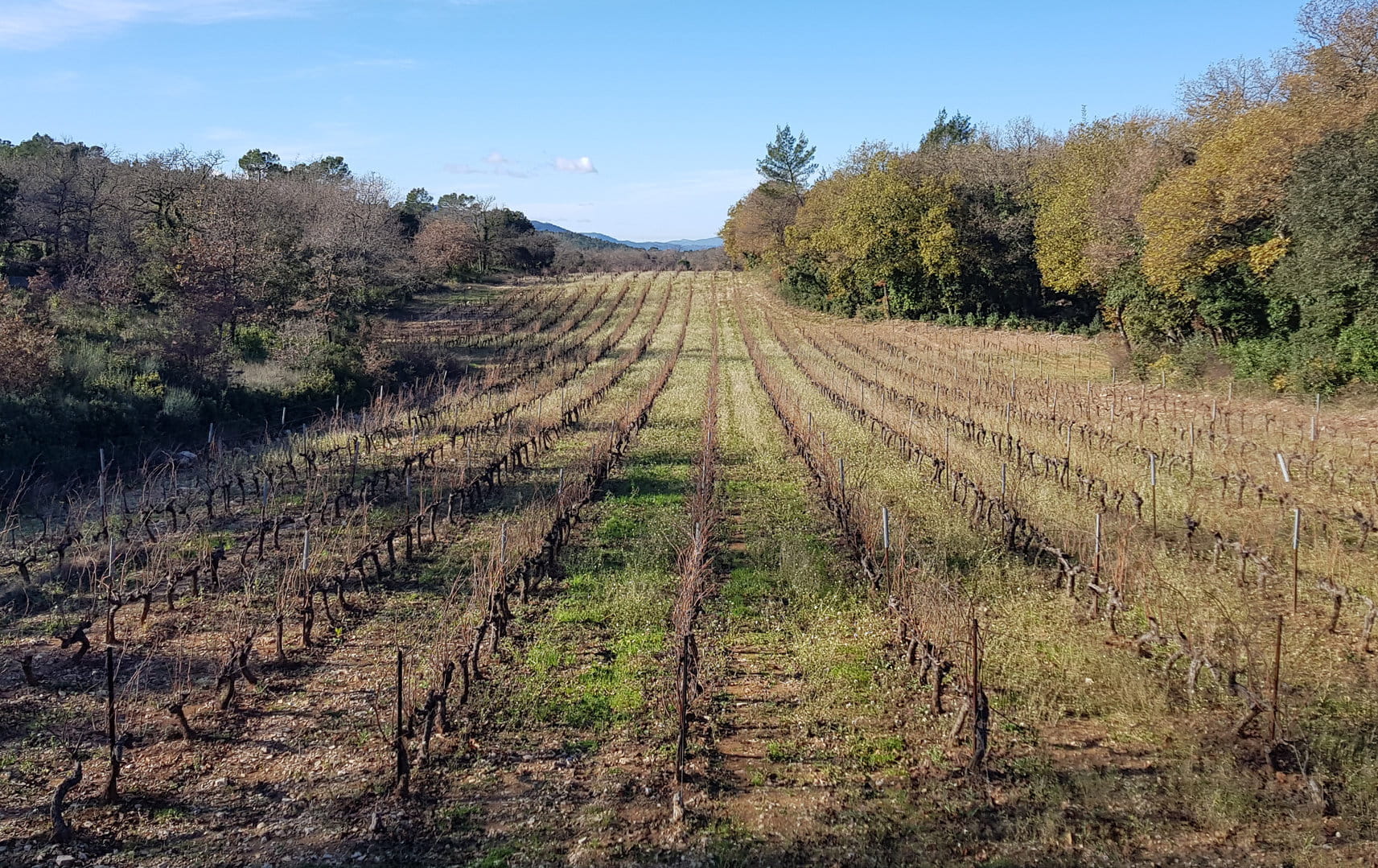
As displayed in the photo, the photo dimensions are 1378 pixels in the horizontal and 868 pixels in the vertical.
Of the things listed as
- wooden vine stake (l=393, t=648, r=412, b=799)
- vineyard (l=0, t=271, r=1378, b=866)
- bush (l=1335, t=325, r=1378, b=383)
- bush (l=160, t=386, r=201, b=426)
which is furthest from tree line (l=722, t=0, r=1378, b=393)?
bush (l=160, t=386, r=201, b=426)

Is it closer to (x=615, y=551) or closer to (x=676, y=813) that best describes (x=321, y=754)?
(x=676, y=813)

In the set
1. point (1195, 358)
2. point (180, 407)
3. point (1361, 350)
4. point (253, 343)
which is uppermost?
point (1361, 350)

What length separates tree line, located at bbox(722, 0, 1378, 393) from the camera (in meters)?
16.3

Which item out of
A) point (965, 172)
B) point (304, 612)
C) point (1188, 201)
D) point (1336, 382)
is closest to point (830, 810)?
point (304, 612)

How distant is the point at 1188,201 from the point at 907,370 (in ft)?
28.8

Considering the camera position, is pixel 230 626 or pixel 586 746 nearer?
pixel 586 746

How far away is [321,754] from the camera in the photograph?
5.84 metres

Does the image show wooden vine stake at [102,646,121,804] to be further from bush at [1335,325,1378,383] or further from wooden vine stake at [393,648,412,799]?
bush at [1335,325,1378,383]

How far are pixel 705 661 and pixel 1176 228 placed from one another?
17166 mm

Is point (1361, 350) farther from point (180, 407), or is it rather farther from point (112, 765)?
point (180, 407)

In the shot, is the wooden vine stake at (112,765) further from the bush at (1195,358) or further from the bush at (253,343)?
the bush at (1195,358)

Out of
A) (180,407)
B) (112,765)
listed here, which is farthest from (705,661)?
(180,407)

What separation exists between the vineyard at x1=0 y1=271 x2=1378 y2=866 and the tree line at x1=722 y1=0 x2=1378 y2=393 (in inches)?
167

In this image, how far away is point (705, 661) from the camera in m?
7.19
